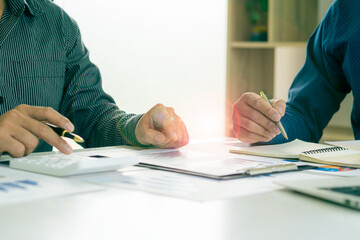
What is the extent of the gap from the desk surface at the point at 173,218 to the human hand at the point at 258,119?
512mm

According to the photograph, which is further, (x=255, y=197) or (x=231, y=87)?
(x=231, y=87)

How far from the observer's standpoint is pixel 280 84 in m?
2.81

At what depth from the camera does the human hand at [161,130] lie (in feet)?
3.32

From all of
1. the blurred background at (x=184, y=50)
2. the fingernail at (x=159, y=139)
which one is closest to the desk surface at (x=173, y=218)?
the fingernail at (x=159, y=139)

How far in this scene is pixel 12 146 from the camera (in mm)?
862

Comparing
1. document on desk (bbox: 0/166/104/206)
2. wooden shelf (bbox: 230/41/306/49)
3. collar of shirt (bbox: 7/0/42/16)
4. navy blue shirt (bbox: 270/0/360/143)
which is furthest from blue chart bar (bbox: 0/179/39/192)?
wooden shelf (bbox: 230/41/306/49)

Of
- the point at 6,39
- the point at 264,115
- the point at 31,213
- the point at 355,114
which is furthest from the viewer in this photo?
the point at 355,114

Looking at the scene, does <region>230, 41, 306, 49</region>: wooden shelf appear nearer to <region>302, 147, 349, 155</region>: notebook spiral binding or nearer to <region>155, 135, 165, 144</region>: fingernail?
<region>302, 147, 349, 155</region>: notebook spiral binding

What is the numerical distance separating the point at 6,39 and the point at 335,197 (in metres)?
1.04

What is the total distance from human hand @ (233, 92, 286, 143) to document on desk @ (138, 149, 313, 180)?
0.59ft

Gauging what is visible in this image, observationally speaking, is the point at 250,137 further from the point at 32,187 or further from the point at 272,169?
the point at 32,187

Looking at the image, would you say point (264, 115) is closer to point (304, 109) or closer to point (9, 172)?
point (304, 109)

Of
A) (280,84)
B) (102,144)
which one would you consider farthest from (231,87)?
(102,144)

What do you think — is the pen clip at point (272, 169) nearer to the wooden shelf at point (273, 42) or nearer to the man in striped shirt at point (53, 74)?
the man in striped shirt at point (53, 74)
